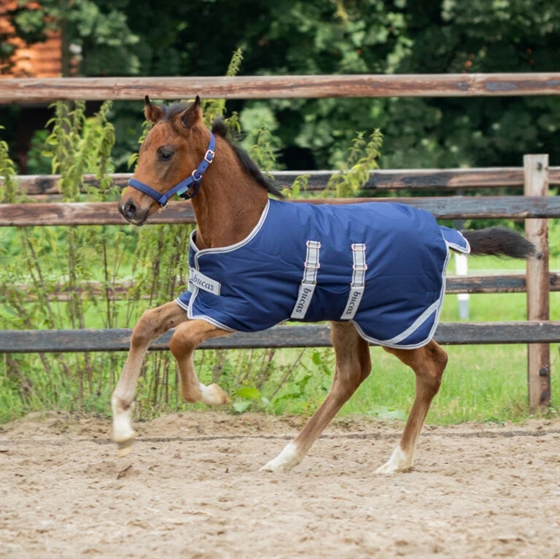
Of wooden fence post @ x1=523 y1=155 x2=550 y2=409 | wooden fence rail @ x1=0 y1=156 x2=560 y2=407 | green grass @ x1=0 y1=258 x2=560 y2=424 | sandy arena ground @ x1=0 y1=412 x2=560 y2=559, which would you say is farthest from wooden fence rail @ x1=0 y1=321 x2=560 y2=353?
sandy arena ground @ x1=0 y1=412 x2=560 y2=559

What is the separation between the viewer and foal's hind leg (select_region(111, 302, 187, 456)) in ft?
14.0

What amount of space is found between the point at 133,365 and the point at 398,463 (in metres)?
1.37

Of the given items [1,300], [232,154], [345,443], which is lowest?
[345,443]

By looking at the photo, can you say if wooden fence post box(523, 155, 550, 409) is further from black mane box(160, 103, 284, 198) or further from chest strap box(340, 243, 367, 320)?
black mane box(160, 103, 284, 198)

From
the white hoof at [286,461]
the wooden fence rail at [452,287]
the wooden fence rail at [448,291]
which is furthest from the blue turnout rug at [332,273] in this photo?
the wooden fence rail at [452,287]

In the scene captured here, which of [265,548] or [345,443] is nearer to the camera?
[265,548]

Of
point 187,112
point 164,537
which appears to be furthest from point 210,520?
point 187,112

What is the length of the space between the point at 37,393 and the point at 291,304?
7.81ft

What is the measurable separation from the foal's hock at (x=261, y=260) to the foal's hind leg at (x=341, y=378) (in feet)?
0.42

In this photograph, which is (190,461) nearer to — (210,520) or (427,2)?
(210,520)

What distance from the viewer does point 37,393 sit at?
5.99 meters

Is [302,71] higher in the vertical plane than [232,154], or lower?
higher

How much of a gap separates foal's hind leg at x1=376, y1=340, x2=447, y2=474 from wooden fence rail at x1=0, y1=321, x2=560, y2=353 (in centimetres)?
77

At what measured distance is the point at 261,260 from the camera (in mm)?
4207
